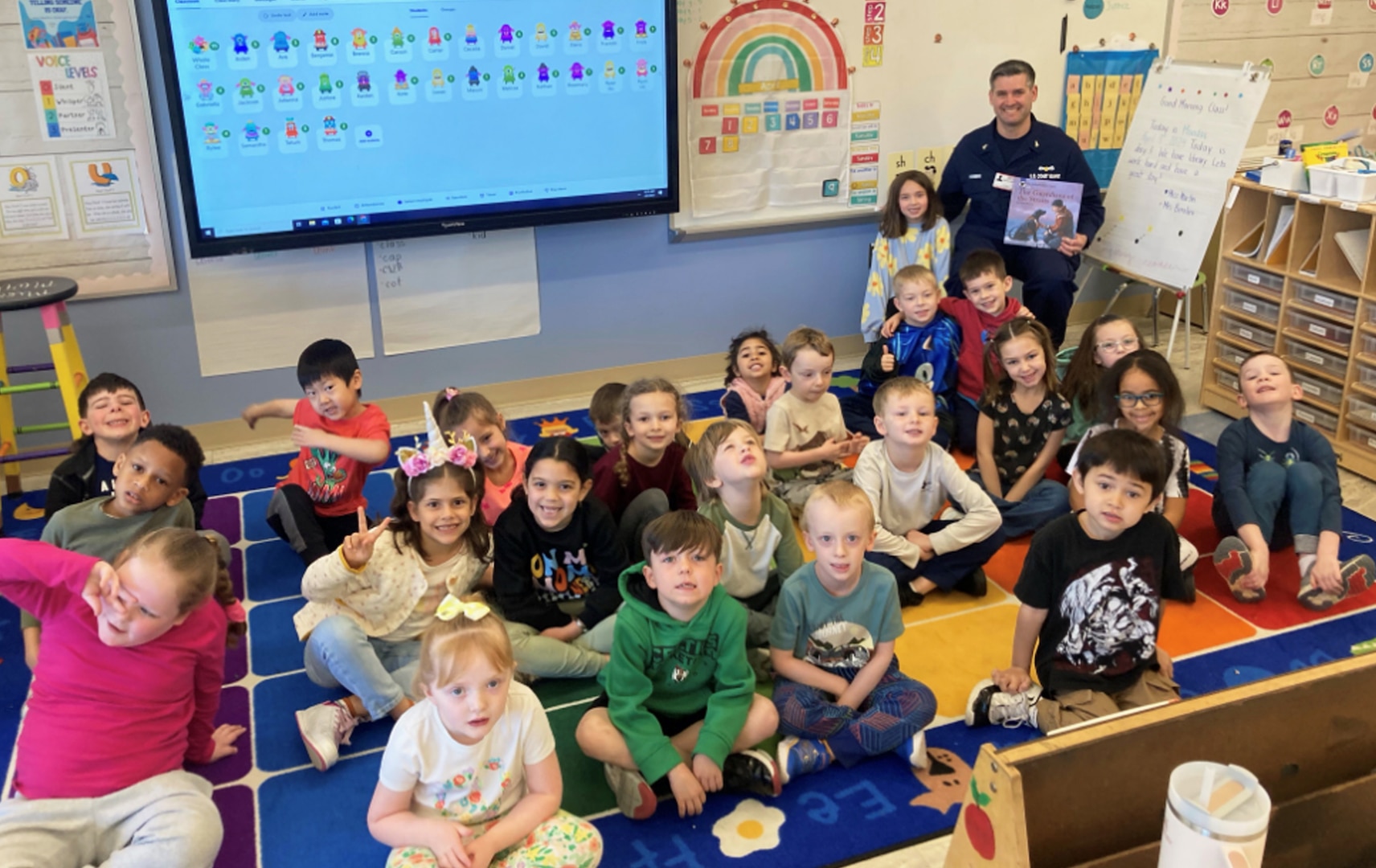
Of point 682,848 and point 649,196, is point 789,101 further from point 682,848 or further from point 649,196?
point 682,848

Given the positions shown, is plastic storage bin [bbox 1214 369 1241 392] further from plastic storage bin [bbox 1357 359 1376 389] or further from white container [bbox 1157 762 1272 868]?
white container [bbox 1157 762 1272 868]

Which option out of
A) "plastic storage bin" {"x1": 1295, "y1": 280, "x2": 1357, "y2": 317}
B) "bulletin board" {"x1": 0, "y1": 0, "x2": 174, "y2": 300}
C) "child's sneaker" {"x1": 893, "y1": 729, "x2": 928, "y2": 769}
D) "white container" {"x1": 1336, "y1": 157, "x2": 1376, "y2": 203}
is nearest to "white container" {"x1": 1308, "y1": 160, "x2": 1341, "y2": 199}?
"white container" {"x1": 1336, "y1": 157, "x2": 1376, "y2": 203}

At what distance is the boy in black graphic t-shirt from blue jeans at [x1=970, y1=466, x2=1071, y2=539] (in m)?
0.83

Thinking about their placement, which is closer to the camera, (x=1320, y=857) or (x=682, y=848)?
(x=1320, y=857)

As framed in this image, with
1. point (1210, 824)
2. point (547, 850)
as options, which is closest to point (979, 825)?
point (1210, 824)

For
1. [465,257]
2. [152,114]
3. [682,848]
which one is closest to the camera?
[682,848]

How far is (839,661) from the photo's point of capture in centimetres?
231

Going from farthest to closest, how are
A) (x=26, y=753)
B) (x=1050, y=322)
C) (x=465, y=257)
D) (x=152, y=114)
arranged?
(x=1050, y=322), (x=465, y=257), (x=152, y=114), (x=26, y=753)

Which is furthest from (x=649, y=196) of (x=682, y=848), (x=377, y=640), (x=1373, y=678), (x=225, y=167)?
(x=1373, y=678)

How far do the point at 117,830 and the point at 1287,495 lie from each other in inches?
110

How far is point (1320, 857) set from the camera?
1.37 metres

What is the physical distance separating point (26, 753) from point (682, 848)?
1.14 metres

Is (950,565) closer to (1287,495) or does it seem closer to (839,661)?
(839,661)

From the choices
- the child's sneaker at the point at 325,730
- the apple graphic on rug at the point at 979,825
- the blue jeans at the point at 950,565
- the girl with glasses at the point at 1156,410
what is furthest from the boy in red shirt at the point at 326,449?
the apple graphic on rug at the point at 979,825
